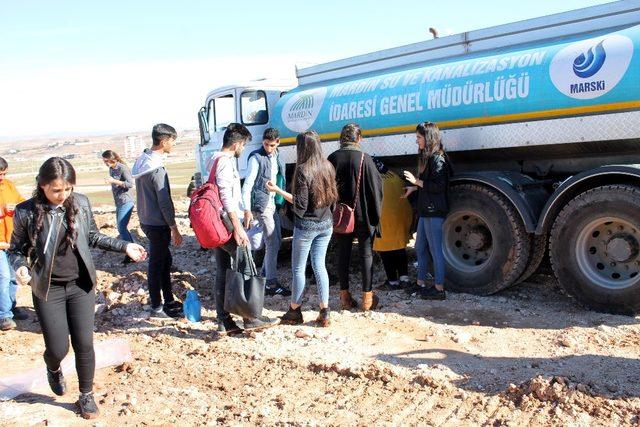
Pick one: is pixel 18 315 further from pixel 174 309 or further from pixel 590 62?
pixel 590 62

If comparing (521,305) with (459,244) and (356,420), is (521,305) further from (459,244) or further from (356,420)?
(356,420)

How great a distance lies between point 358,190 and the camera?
19.3 feet

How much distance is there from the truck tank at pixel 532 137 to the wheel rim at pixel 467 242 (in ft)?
0.04

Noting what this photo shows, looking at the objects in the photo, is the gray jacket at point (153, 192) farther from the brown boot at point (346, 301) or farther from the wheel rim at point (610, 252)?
the wheel rim at point (610, 252)

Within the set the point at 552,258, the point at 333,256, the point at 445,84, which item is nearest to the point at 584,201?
the point at 552,258

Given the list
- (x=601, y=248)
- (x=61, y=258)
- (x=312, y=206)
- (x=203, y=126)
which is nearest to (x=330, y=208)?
(x=312, y=206)

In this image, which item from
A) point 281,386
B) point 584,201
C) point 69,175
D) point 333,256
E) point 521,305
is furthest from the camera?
point 333,256

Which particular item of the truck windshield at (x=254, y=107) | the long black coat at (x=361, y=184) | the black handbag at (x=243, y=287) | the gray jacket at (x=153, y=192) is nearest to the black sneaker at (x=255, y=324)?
the black handbag at (x=243, y=287)

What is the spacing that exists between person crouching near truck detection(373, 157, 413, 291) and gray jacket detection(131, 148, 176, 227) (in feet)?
7.42

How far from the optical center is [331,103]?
312 inches

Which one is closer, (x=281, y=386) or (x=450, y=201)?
(x=281, y=386)

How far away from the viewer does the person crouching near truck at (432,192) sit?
20.5 ft

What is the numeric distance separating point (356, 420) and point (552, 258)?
3.07 m

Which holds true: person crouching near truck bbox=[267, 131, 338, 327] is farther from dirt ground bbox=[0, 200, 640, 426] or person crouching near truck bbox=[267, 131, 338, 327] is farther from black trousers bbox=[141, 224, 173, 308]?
black trousers bbox=[141, 224, 173, 308]
